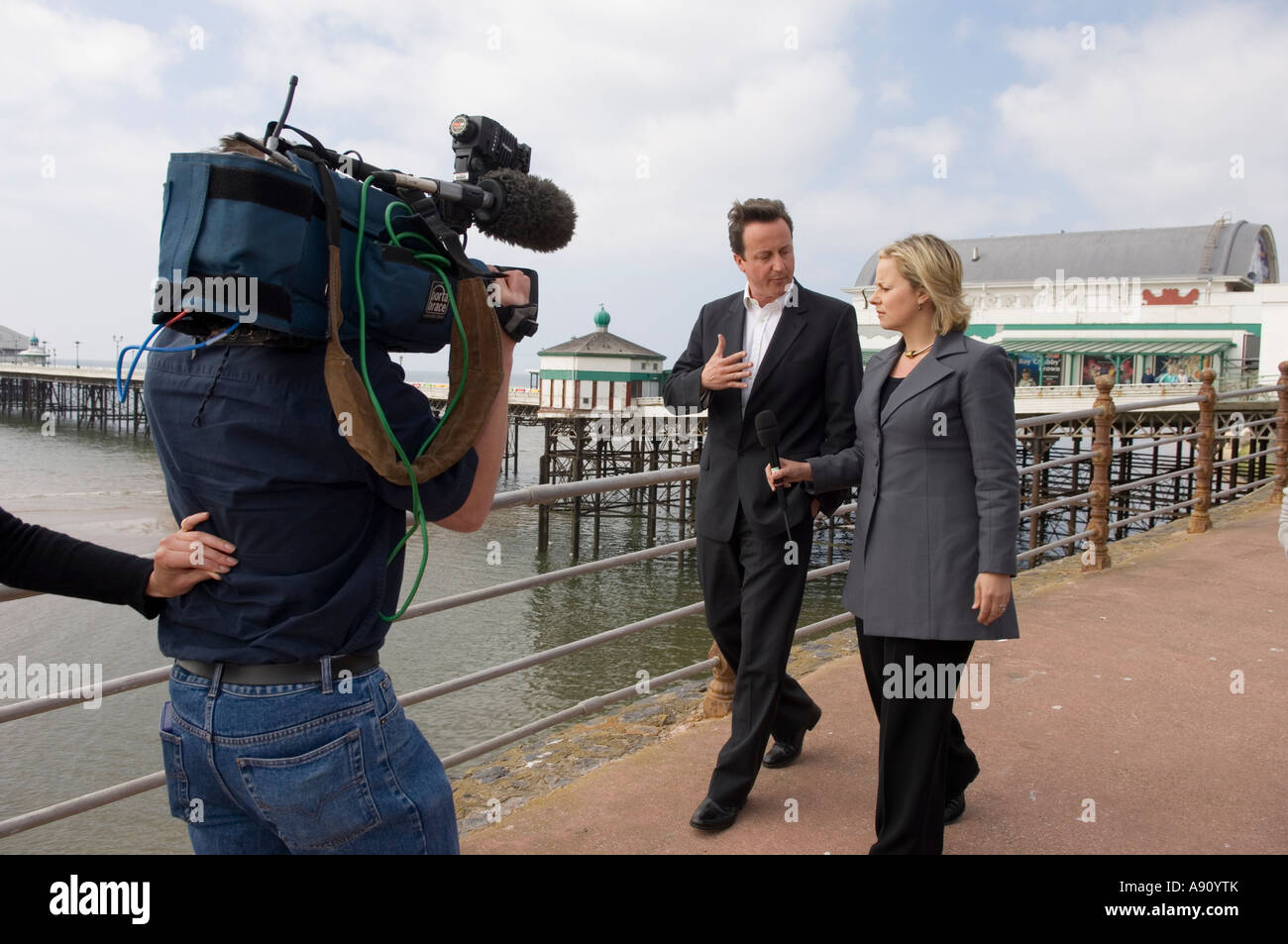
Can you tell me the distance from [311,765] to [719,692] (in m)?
2.73

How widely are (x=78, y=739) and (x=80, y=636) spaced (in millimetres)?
4076

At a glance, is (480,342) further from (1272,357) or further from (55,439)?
(55,439)

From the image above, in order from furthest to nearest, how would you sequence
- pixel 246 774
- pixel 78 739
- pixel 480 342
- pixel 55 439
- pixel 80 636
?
1. pixel 55 439
2. pixel 80 636
3. pixel 78 739
4. pixel 480 342
5. pixel 246 774

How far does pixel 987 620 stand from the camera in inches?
98.0

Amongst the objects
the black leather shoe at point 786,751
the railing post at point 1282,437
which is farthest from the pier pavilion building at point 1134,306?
the black leather shoe at point 786,751

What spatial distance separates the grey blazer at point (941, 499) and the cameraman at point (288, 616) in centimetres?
150

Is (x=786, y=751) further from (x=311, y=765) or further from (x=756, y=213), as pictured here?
(x=311, y=765)

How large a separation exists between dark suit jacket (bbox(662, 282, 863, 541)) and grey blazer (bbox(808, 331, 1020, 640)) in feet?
1.16

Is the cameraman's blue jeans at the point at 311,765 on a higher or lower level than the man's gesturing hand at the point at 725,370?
lower

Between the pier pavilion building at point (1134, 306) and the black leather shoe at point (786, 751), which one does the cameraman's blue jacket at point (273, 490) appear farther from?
the pier pavilion building at point (1134, 306)

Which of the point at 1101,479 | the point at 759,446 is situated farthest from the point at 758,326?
the point at 1101,479

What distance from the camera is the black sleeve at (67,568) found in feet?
4.60

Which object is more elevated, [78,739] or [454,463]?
[454,463]
